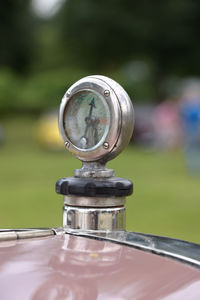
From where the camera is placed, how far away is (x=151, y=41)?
30.5 m

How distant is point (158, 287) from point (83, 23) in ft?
100

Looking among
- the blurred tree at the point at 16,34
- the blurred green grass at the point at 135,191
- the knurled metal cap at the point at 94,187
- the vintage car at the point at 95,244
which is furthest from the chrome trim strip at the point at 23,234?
the blurred tree at the point at 16,34

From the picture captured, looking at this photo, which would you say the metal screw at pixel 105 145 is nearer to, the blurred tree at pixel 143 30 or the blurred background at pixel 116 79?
the blurred background at pixel 116 79

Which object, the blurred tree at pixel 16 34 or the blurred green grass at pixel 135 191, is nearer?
the blurred green grass at pixel 135 191

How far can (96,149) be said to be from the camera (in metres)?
1.57

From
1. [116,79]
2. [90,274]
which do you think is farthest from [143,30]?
[90,274]

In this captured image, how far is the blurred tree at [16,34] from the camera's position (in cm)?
2797

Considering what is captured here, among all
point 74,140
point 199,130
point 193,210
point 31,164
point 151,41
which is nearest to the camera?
point 74,140

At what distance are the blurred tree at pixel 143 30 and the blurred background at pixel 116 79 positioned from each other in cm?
5

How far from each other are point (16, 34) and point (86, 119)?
28679 mm

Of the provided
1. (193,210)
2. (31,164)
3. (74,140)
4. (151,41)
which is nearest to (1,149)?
(31,164)

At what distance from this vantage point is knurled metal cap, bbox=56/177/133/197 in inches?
60.2

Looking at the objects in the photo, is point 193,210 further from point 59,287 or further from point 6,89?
point 6,89

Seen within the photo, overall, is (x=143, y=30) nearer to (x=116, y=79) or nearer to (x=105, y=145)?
(x=116, y=79)
